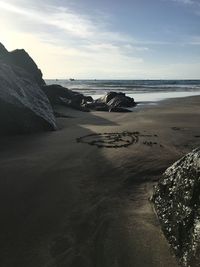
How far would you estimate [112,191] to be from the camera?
4.94m

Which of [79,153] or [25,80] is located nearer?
[79,153]

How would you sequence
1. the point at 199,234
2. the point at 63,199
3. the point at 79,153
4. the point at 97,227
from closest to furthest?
the point at 199,234 → the point at 97,227 → the point at 63,199 → the point at 79,153

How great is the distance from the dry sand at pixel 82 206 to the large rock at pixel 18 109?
54.6 inches

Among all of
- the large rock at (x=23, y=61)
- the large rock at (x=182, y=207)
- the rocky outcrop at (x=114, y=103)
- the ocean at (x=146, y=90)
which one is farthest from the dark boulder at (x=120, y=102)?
the large rock at (x=182, y=207)

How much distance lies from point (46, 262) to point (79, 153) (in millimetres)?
3465

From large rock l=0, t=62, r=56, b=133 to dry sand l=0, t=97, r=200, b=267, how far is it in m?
1.39

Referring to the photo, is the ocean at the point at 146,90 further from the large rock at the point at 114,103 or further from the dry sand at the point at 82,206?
the dry sand at the point at 82,206

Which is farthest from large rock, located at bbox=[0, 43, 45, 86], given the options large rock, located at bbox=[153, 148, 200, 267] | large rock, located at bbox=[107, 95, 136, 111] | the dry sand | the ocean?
large rock, located at bbox=[153, 148, 200, 267]

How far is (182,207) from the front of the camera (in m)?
3.73

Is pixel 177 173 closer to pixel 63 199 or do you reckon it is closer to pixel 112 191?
pixel 112 191

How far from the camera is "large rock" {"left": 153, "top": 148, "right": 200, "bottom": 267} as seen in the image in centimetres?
333

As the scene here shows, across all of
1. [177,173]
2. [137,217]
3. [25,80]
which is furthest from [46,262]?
[25,80]

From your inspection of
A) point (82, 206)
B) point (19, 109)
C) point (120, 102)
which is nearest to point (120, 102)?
point (120, 102)

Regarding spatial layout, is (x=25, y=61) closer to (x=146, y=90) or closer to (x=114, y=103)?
(x=114, y=103)
